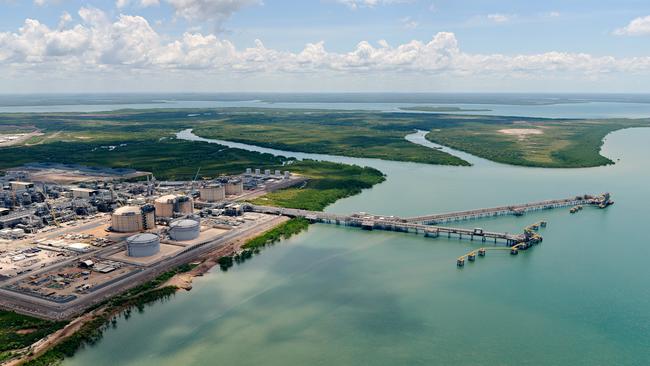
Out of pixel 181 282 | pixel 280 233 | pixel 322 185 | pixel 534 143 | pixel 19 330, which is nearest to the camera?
pixel 19 330

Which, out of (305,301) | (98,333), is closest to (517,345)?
(305,301)

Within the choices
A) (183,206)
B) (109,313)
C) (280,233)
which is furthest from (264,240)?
(109,313)

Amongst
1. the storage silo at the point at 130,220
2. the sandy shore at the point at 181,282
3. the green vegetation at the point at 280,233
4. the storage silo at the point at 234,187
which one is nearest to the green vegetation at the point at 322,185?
the storage silo at the point at 234,187

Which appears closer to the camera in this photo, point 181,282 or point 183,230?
point 181,282

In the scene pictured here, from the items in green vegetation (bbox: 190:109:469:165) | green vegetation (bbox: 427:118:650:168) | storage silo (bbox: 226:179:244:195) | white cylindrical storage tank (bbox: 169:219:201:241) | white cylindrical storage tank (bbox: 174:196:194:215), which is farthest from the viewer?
green vegetation (bbox: 190:109:469:165)

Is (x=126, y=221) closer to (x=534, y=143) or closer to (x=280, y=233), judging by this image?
(x=280, y=233)

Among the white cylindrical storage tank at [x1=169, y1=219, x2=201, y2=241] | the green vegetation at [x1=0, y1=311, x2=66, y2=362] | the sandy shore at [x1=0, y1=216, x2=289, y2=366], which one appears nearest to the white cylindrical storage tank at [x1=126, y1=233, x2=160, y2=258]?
the sandy shore at [x1=0, y1=216, x2=289, y2=366]

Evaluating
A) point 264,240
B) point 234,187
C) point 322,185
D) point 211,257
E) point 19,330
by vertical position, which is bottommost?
point 19,330

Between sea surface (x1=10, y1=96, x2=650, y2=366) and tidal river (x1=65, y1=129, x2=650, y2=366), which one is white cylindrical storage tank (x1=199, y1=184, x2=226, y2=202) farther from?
tidal river (x1=65, y1=129, x2=650, y2=366)
